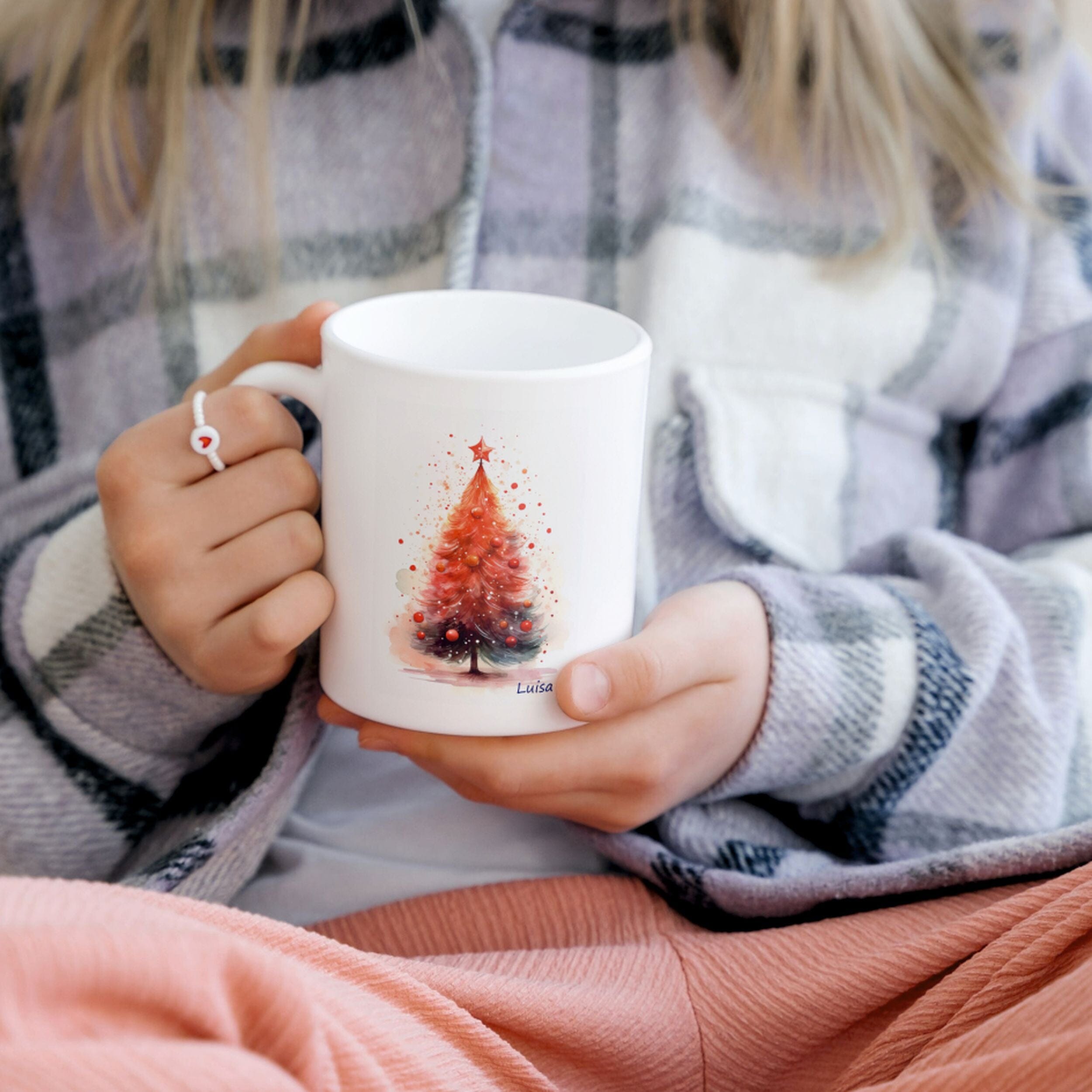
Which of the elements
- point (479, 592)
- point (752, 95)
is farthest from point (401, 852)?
point (752, 95)

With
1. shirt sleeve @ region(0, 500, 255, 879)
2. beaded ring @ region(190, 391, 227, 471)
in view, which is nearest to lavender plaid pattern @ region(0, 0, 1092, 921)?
shirt sleeve @ region(0, 500, 255, 879)

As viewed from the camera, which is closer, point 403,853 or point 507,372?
point 507,372

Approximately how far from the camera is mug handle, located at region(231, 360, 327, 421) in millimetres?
492

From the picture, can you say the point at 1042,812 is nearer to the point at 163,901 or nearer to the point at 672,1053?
the point at 672,1053

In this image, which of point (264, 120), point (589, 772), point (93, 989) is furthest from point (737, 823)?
point (264, 120)

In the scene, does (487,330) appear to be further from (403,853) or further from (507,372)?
(403,853)

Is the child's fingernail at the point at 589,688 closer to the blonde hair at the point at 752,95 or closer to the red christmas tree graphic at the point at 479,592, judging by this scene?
the red christmas tree graphic at the point at 479,592

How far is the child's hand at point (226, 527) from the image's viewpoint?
503 millimetres

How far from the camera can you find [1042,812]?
601mm

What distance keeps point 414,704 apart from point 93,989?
0.18 metres

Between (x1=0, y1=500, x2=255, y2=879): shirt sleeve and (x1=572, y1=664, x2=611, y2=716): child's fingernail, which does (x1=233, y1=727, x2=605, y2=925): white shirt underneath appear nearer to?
(x1=0, y1=500, x2=255, y2=879): shirt sleeve

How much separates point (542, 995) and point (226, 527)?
25 centimetres

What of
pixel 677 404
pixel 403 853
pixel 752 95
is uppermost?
pixel 752 95

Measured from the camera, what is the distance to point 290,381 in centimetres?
50
